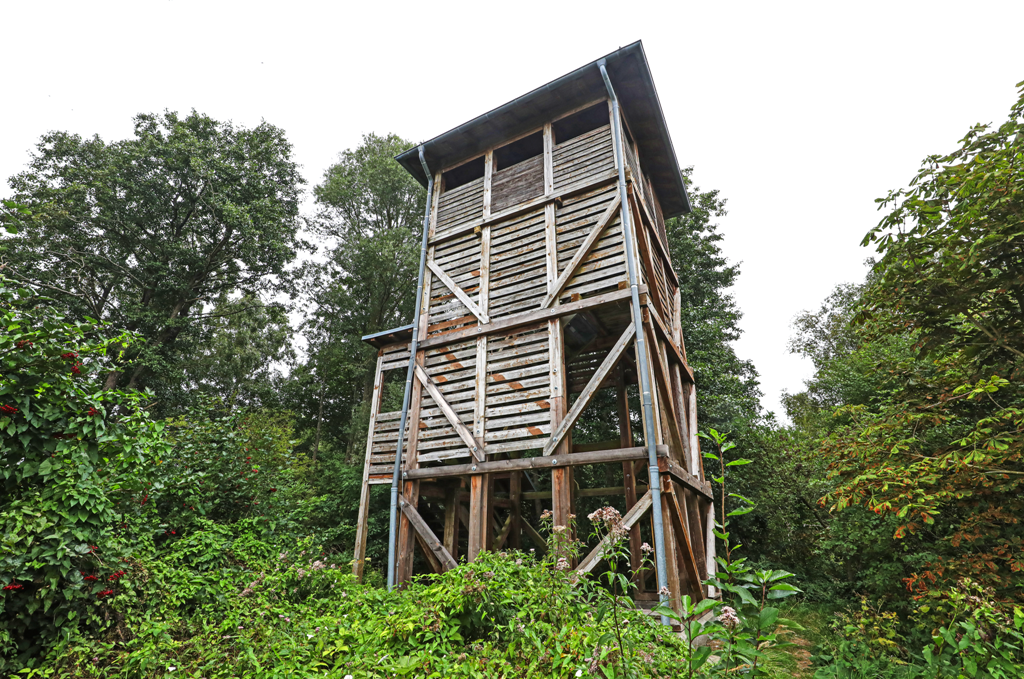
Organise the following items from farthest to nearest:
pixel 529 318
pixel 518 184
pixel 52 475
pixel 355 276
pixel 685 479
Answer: pixel 355 276
pixel 518 184
pixel 529 318
pixel 685 479
pixel 52 475

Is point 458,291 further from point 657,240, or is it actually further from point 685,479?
point 685,479

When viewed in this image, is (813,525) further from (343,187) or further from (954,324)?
(343,187)

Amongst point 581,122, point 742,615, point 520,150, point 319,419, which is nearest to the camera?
point 742,615

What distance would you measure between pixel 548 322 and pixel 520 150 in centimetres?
398

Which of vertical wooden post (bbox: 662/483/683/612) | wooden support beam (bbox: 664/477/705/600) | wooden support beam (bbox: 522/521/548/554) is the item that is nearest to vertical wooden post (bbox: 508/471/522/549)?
wooden support beam (bbox: 522/521/548/554)

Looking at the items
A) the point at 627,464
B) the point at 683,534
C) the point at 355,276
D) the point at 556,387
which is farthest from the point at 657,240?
the point at 355,276

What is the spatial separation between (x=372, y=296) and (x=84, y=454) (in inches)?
659

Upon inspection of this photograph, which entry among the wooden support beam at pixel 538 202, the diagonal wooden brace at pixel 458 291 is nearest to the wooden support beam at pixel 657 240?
the wooden support beam at pixel 538 202

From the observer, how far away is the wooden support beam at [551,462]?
5.74 meters

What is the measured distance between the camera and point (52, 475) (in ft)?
11.7

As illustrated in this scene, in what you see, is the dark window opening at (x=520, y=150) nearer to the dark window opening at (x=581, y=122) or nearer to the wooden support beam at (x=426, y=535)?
the dark window opening at (x=581, y=122)

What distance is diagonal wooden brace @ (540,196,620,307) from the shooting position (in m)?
6.91

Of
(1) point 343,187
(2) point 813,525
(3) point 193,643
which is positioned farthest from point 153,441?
(1) point 343,187

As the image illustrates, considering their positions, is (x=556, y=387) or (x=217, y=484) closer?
(x=217, y=484)
